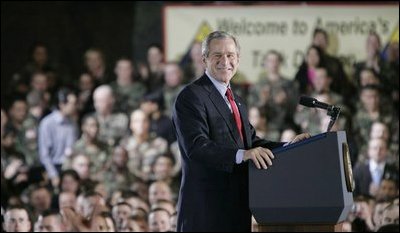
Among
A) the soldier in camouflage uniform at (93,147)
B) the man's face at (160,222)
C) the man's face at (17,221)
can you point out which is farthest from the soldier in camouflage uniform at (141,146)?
the man's face at (17,221)

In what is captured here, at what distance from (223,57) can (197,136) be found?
26 centimetres

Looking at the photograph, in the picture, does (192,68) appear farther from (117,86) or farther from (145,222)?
(145,222)

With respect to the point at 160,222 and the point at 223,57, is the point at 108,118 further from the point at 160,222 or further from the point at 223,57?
the point at 223,57

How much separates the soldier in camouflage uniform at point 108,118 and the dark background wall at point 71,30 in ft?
0.77

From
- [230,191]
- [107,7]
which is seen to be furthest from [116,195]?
[230,191]

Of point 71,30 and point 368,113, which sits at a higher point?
point 71,30

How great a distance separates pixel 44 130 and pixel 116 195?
81 centimetres

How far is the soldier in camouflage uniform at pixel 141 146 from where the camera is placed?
7152mm

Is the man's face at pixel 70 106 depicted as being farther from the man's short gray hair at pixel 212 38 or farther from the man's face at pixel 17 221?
the man's short gray hair at pixel 212 38

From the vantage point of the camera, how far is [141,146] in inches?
284

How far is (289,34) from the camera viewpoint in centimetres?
721

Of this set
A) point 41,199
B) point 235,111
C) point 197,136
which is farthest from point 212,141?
point 41,199

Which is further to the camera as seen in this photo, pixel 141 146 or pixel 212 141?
pixel 141 146

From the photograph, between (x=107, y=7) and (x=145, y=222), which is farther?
(x=107, y=7)
